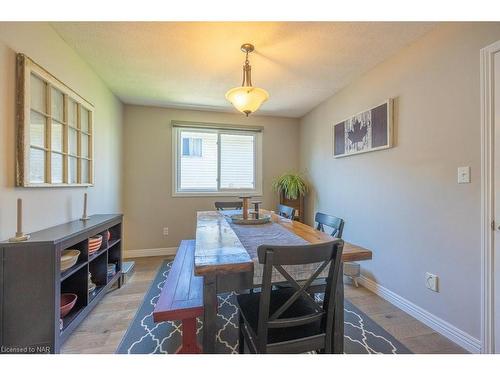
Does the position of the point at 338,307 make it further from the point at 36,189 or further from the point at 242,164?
the point at 242,164

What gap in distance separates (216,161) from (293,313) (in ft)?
9.91

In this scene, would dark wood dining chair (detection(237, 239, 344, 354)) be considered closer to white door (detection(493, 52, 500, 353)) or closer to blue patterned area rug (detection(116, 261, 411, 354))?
blue patterned area rug (detection(116, 261, 411, 354))

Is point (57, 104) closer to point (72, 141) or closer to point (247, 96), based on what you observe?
point (72, 141)

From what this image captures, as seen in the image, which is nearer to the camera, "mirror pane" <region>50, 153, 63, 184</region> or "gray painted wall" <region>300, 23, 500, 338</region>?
"gray painted wall" <region>300, 23, 500, 338</region>

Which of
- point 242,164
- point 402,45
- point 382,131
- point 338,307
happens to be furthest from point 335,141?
point 338,307

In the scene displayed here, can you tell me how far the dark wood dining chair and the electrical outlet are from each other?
1.25m

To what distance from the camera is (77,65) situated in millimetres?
2152

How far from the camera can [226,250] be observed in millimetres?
1240

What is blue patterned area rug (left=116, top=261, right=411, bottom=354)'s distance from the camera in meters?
1.54

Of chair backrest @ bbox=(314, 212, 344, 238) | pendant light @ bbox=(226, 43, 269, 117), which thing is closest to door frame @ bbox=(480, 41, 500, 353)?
chair backrest @ bbox=(314, 212, 344, 238)

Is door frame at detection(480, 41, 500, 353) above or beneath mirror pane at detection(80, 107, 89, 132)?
beneath

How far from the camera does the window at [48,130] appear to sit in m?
1.46

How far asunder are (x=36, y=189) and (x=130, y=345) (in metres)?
1.30
